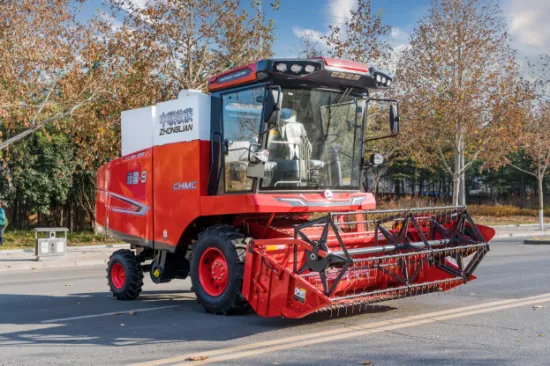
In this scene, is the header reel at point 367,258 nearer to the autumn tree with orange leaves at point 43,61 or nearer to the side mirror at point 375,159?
the side mirror at point 375,159

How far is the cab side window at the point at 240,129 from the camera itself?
8562 mm

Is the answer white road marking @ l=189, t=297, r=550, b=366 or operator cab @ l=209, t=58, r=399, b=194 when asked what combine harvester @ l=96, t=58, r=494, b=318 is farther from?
white road marking @ l=189, t=297, r=550, b=366

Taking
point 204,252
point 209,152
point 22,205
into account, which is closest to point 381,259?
point 204,252

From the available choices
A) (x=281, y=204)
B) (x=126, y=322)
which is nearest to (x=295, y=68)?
(x=281, y=204)

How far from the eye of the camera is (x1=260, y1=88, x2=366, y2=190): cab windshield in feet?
28.1

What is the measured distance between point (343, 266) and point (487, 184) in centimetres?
6106

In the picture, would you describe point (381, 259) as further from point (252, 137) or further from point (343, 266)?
point (252, 137)

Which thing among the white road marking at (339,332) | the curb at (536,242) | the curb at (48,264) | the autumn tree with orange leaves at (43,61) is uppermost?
the autumn tree with orange leaves at (43,61)

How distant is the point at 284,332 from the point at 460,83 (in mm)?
23489

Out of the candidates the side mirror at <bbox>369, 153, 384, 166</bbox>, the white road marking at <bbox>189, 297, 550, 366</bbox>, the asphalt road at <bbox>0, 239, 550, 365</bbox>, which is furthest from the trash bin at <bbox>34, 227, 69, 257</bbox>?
the white road marking at <bbox>189, 297, 550, 366</bbox>

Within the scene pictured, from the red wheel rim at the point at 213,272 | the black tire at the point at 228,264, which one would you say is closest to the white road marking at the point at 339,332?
the black tire at the point at 228,264

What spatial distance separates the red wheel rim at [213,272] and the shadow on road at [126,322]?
1.20 ft

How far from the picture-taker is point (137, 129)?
33.7 feet

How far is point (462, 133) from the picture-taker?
28.9m
